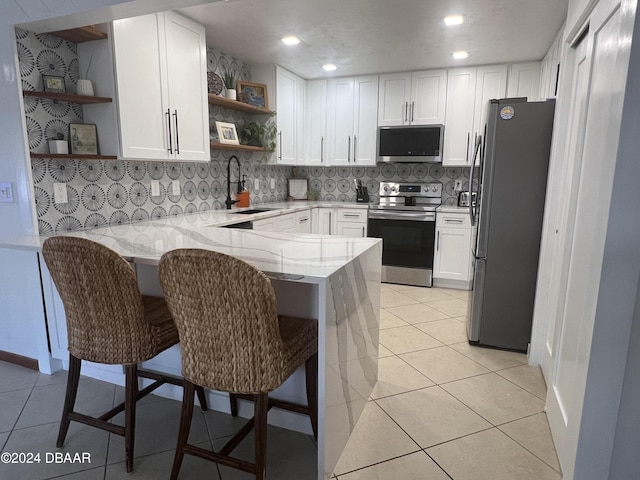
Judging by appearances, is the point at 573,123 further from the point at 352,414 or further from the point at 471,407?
the point at 352,414

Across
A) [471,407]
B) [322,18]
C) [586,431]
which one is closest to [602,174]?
[586,431]

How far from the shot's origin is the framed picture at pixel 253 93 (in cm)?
393

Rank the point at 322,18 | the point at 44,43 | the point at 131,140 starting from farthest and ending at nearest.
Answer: the point at 322,18 < the point at 131,140 < the point at 44,43

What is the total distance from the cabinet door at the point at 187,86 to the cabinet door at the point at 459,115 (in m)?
2.60

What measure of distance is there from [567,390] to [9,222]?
302cm

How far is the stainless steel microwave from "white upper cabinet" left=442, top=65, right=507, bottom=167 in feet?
0.42

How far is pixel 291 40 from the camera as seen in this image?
342cm

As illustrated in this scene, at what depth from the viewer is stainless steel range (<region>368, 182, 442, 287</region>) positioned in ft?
14.1

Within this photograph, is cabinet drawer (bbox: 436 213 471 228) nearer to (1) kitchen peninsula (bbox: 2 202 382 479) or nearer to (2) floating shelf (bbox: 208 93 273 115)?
(2) floating shelf (bbox: 208 93 273 115)

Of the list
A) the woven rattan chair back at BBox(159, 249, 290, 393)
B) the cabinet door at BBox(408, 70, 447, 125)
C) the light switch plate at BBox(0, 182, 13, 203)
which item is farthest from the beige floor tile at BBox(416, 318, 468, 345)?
the light switch plate at BBox(0, 182, 13, 203)

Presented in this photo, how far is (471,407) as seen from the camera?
84.5 inches

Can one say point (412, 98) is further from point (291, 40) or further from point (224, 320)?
point (224, 320)

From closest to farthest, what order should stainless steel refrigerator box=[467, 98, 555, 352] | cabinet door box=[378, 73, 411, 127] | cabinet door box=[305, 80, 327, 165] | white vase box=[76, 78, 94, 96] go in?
1. white vase box=[76, 78, 94, 96]
2. stainless steel refrigerator box=[467, 98, 555, 352]
3. cabinet door box=[378, 73, 411, 127]
4. cabinet door box=[305, 80, 327, 165]

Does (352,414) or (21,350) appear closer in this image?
(352,414)
